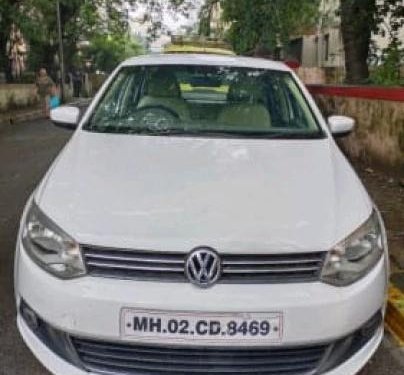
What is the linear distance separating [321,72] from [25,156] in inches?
623

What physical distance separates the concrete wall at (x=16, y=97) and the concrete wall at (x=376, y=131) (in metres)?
13.3

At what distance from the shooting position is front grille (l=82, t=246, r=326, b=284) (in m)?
2.70

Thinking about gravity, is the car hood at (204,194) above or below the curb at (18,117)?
above

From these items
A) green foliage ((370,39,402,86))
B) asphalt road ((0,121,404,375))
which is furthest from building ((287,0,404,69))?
asphalt road ((0,121,404,375))

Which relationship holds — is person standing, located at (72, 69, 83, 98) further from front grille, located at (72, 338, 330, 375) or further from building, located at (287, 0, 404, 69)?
front grille, located at (72, 338, 330, 375)

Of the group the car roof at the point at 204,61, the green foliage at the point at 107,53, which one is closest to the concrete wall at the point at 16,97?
the car roof at the point at 204,61

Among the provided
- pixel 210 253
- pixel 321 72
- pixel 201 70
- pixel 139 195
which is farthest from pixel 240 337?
pixel 321 72

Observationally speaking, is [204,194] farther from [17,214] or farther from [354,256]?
[17,214]

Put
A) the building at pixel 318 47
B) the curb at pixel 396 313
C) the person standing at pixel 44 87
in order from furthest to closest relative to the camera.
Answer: the building at pixel 318 47, the person standing at pixel 44 87, the curb at pixel 396 313

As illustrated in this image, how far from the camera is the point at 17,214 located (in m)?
6.34

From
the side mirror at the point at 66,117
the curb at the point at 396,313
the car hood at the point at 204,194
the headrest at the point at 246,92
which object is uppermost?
the headrest at the point at 246,92

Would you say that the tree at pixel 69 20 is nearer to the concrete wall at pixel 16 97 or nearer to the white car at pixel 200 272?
the concrete wall at pixel 16 97

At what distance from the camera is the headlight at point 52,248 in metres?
2.77

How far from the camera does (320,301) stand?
269 centimetres
